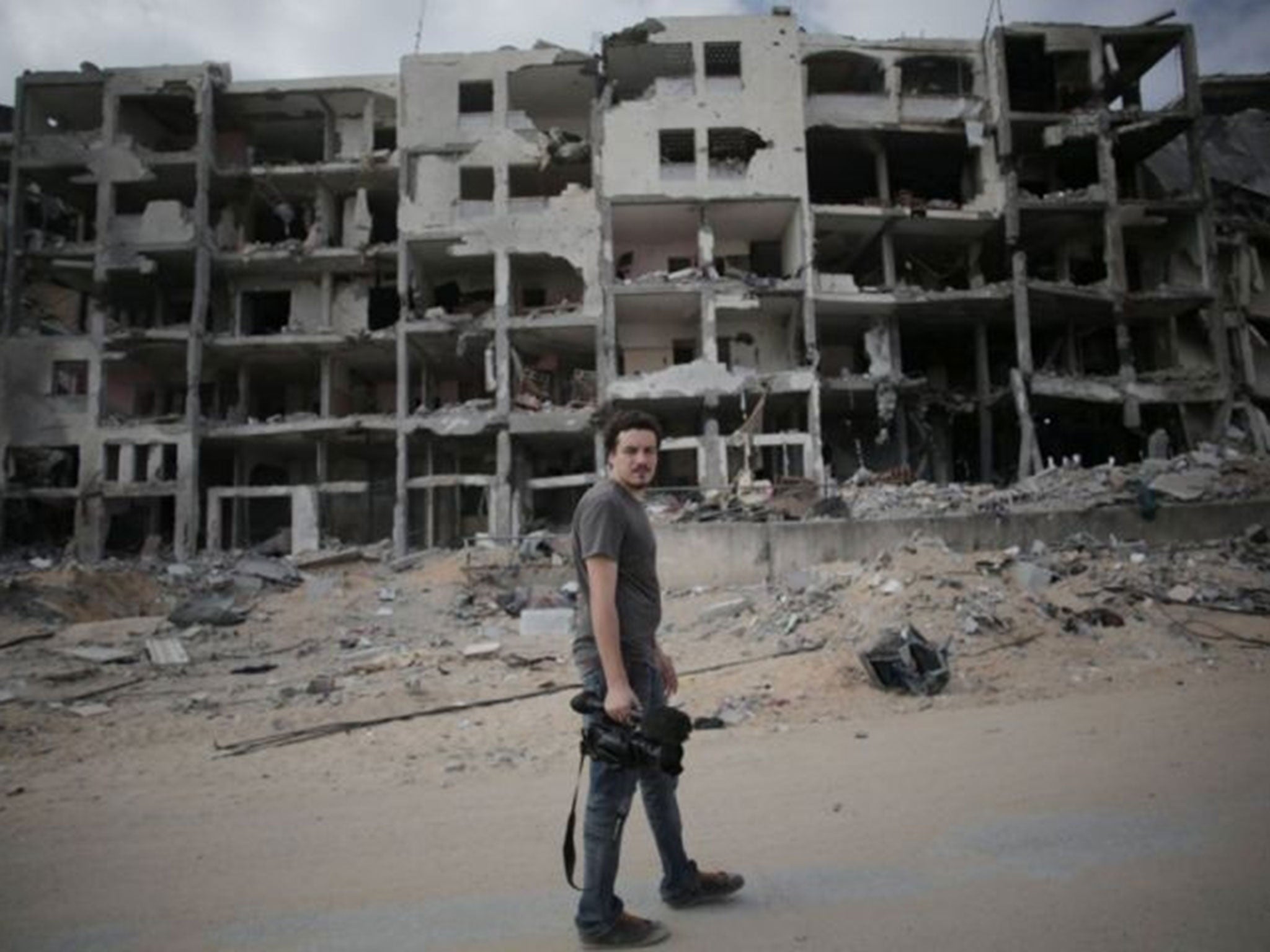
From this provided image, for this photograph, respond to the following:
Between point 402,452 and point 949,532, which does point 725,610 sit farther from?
point 402,452

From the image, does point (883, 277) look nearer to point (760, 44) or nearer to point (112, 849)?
point (760, 44)

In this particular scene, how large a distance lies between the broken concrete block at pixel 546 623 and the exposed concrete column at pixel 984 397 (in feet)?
59.5

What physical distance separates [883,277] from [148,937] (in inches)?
1111

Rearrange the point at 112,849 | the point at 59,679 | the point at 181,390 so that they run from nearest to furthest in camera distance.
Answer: the point at 112,849
the point at 59,679
the point at 181,390

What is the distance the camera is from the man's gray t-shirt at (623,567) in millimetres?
2887

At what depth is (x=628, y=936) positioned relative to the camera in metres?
2.65

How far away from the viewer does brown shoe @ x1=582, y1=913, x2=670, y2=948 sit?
2.63 m

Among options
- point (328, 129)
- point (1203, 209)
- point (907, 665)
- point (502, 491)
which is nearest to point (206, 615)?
point (502, 491)

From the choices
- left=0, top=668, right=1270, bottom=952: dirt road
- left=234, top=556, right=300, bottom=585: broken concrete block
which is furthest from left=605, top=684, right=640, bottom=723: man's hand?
left=234, top=556, right=300, bottom=585: broken concrete block

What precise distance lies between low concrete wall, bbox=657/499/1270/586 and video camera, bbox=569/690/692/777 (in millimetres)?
12200

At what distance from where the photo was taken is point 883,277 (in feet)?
90.6

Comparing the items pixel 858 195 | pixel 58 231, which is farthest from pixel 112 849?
pixel 58 231

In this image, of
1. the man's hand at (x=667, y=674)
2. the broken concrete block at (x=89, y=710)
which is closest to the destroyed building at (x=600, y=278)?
the broken concrete block at (x=89, y=710)

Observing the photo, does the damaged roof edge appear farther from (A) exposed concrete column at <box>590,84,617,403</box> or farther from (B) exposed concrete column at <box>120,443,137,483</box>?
(B) exposed concrete column at <box>120,443,137,483</box>
